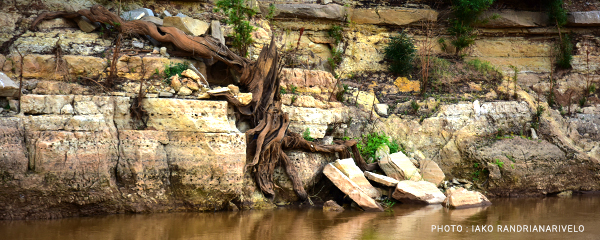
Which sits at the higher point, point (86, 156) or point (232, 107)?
point (232, 107)

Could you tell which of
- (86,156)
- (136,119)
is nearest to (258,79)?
(136,119)

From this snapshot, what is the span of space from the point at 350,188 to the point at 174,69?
3.73 m

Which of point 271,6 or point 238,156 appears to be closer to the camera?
point 238,156

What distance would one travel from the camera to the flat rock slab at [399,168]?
9414mm

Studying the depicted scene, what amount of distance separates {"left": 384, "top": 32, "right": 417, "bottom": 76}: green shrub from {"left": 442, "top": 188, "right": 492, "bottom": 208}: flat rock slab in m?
4.30

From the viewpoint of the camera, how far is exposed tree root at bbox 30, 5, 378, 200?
844 cm

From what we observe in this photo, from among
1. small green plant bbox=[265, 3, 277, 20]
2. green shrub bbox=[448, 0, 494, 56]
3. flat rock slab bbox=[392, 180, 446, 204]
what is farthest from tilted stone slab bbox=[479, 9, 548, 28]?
flat rock slab bbox=[392, 180, 446, 204]

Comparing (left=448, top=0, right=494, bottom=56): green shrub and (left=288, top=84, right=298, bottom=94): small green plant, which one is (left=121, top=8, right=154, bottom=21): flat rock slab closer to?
(left=288, top=84, right=298, bottom=94): small green plant

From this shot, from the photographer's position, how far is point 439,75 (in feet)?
40.5

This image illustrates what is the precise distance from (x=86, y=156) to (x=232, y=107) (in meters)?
2.49

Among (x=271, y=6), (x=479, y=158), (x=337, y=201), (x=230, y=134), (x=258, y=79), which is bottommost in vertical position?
(x=337, y=201)

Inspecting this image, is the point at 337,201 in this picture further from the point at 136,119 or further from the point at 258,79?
the point at 136,119

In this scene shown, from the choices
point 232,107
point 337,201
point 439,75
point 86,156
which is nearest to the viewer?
point 86,156

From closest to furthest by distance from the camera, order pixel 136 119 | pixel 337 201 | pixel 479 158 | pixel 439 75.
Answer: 1. pixel 136 119
2. pixel 337 201
3. pixel 479 158
4. pixel 439 75
